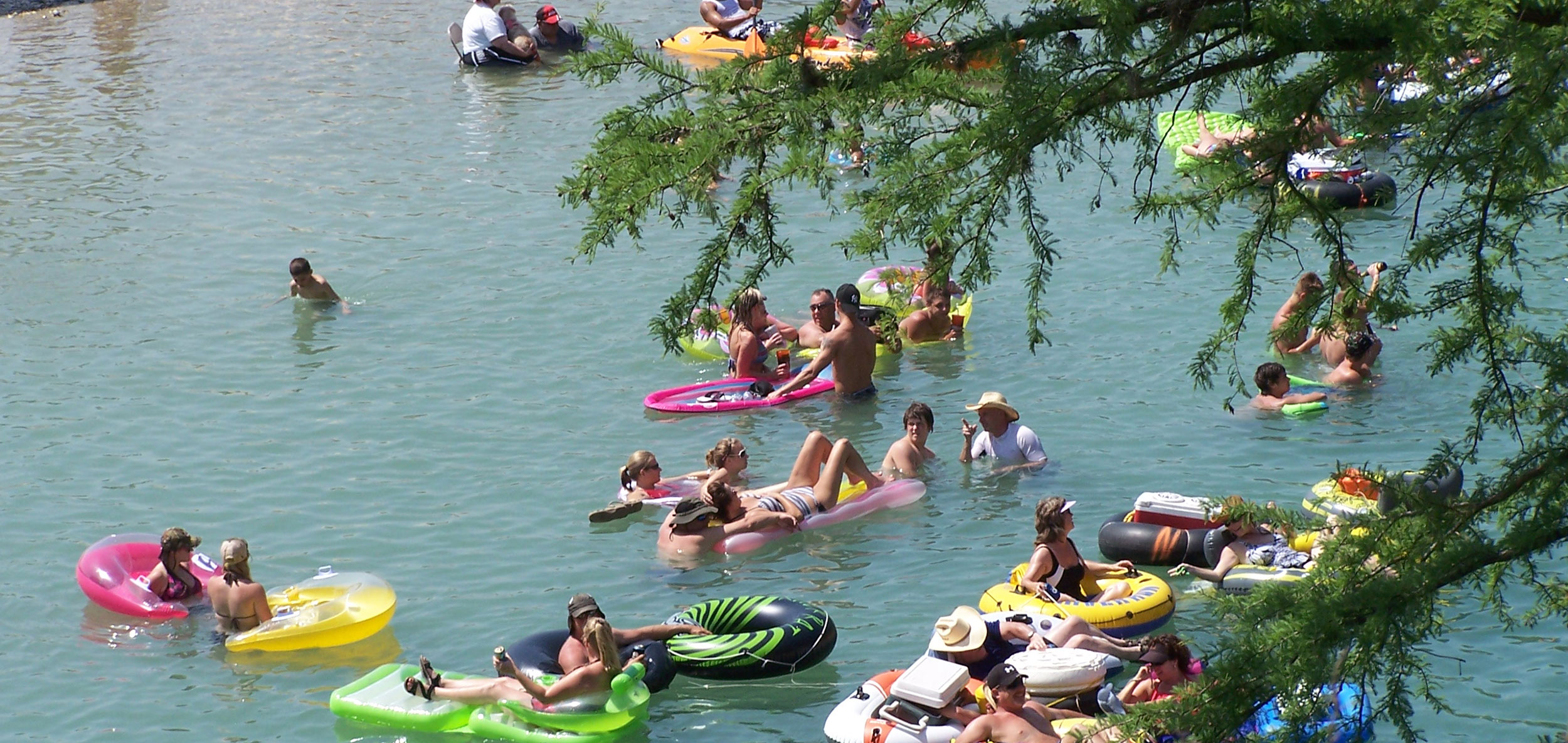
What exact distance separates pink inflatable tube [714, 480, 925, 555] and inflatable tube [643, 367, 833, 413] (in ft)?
7.40

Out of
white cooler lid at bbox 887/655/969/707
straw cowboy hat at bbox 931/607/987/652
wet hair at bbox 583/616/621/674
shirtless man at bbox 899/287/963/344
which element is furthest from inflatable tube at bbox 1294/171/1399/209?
wet hair at bbox 583/616/621/674

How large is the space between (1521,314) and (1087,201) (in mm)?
5484

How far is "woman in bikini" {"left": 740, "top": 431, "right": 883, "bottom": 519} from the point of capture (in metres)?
12.1

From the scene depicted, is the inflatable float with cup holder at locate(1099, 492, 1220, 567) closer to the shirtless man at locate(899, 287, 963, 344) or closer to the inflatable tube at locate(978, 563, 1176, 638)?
the inflatable tube at locate(978, 563, 1176, 638)

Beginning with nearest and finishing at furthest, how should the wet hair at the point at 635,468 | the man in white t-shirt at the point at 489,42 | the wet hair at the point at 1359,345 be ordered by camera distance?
1. the wet hair at the point at 635,468
2. the wet hair at the point at 1359,345
3. the man in white t-shirt at the point at 489,42

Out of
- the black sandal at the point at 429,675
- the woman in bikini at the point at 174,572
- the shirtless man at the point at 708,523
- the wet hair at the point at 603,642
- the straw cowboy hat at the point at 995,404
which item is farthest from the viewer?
the straw cowboy hat at the point at 995,404

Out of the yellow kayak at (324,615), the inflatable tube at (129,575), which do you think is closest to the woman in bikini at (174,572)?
the inflatable tube at (129,575)

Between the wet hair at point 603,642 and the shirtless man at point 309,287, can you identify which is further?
the shirtless man at point 309,287

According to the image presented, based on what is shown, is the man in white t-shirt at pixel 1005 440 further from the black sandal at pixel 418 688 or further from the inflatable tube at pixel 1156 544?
the black sandal at pixel 418 688

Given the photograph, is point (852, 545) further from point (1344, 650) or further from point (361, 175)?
point (361, 175)

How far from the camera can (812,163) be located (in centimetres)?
607

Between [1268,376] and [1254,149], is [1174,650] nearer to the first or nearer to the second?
[1254,149]

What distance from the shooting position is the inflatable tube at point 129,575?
36.6ft

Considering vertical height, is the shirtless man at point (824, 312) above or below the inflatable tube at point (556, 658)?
above
